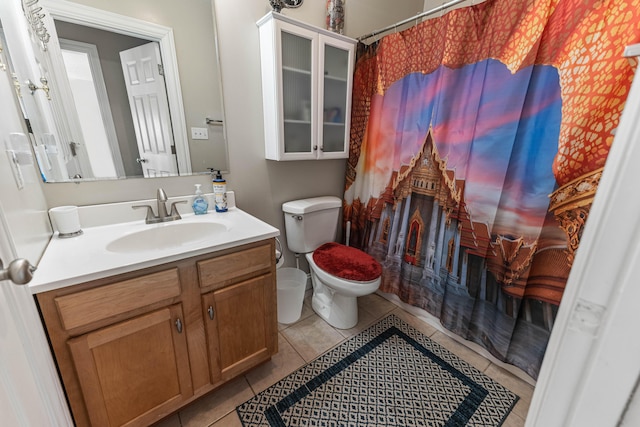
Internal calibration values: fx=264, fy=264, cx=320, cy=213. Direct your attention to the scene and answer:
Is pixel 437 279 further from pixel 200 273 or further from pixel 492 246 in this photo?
pixel 200 273

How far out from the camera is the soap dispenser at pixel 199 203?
140 centimetres

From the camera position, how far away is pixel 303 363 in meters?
1.47

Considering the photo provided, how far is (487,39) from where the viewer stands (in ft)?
4.13

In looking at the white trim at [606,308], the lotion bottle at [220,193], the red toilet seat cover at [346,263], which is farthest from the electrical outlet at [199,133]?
the white trim at [606,308]

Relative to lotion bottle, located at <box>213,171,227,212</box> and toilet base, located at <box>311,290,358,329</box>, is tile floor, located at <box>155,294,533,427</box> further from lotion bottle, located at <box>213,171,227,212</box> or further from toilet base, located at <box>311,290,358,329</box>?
lotion bottle, located at <box>213,171,227,212</box>

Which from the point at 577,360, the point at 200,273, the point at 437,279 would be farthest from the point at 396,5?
the point at 577,360

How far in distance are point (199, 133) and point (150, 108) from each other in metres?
0.24

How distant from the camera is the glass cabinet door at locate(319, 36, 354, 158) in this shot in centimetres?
164

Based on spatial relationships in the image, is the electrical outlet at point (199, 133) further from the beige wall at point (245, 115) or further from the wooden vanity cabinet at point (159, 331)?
the wooden vanity cabinet at point (159, 331)

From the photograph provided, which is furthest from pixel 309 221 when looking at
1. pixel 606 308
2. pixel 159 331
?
pixel 606 308

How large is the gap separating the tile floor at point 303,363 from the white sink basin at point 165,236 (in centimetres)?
75

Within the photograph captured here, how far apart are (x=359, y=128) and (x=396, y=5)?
1002 mm

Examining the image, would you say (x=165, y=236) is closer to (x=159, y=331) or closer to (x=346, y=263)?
(x=159, y=331)

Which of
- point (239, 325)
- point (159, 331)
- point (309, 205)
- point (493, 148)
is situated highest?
point (493, 148)
